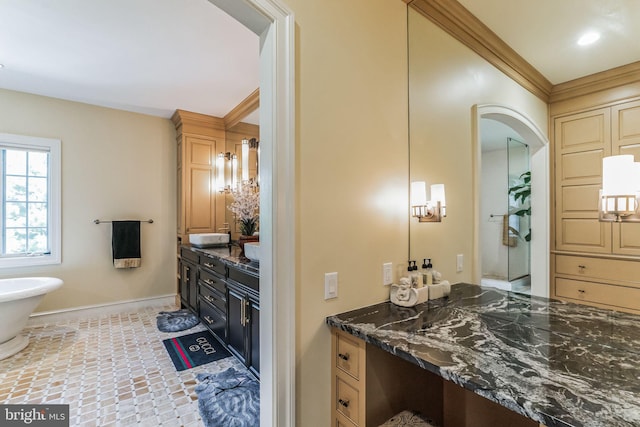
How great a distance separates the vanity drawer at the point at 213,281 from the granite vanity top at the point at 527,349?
5.47 feet

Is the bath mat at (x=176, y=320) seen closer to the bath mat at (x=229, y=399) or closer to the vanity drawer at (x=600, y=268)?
the bath mat at (x=229, y=399)

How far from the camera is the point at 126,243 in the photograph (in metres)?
3.87

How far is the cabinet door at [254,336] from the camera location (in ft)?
6.88

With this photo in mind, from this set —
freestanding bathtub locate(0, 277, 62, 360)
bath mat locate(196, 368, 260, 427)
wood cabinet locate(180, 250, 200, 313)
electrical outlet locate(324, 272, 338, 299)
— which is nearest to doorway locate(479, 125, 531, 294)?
electrical outlet locate(324, 272, 338, 299)

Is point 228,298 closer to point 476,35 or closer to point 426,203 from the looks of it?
point 426,203

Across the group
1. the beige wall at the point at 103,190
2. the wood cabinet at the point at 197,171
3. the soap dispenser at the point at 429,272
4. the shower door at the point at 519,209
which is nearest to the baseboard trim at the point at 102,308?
the beige wall at the point at 103,190

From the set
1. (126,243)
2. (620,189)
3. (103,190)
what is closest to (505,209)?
(620,189)

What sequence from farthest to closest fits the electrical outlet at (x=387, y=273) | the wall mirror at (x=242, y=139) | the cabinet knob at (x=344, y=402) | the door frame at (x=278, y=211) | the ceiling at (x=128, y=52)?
the wall mirror at (x=242, y=139), the ceiling at (x=128, y=52), the electrical outlet at (x=387, y=273), the cabinet knob at (x=344, y=402), the door frame at (x=278, y=211)

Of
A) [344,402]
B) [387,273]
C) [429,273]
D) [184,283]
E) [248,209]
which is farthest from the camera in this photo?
[184,283]

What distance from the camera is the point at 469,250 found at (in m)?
1.68

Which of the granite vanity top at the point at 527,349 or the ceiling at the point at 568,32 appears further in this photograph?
the ceiling at the point at 568,32

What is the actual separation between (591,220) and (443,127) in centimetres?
98

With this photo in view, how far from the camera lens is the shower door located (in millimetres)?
1244

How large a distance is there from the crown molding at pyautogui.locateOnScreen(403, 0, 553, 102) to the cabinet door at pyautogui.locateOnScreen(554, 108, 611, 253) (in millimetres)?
318
